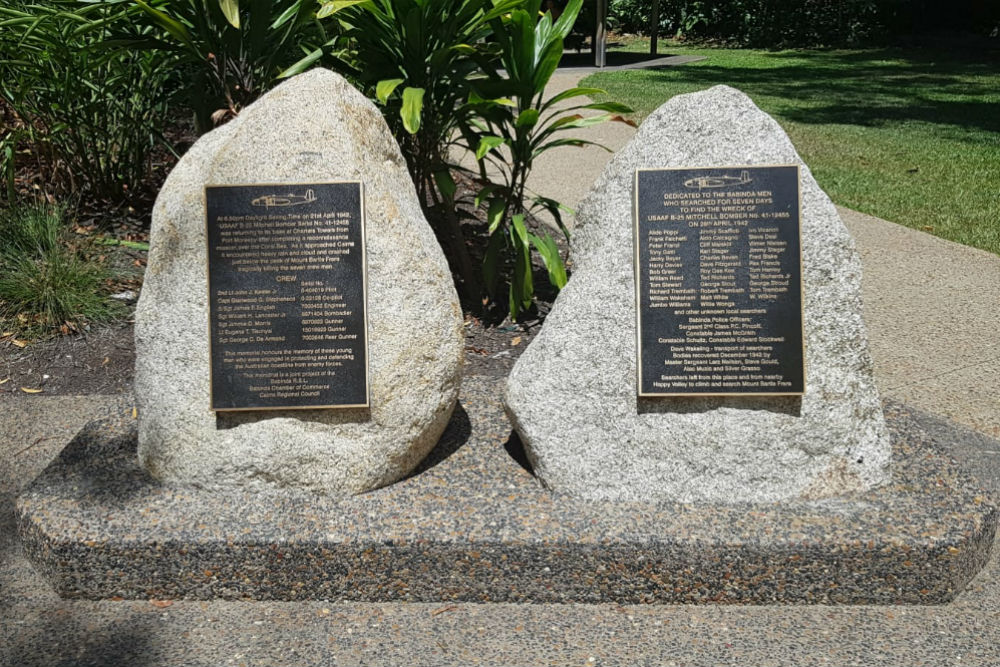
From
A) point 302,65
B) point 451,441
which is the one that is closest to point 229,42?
point 302,65

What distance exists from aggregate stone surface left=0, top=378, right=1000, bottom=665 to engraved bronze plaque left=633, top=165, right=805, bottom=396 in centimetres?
79

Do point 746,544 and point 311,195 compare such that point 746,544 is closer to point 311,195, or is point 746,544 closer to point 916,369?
point 311,195

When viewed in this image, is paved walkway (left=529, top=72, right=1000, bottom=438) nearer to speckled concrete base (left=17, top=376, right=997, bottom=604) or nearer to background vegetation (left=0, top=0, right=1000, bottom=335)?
background vegetation (left=0, top=0, right=1000, bottom=335)

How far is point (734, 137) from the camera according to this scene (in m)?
3.13

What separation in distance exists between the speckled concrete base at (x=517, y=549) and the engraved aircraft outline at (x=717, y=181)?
1149 mm

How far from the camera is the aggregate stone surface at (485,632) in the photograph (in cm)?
264

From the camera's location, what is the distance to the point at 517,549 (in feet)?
9.32

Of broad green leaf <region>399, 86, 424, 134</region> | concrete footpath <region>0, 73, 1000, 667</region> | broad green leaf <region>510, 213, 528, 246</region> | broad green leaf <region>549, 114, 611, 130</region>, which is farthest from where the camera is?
broad green leaf <region>510, 213, 528, 246</region>

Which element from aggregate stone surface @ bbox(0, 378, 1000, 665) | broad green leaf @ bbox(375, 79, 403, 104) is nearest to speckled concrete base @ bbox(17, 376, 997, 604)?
aggregate stone surface @ bbox(0, 378, 1000, 665)

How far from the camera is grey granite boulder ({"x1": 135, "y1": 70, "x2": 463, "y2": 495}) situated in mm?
3096

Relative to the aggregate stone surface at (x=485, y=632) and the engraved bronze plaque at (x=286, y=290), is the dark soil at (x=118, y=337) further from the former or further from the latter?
the aggregate stone surface at (x=485, y=632)

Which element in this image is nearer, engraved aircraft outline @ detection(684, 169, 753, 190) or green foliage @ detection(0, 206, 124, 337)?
engraved aircraft outline @ detection(684, 169, 753, 190)

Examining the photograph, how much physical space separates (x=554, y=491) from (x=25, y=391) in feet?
10.0

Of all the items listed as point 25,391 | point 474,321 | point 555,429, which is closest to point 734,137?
point 555,429
